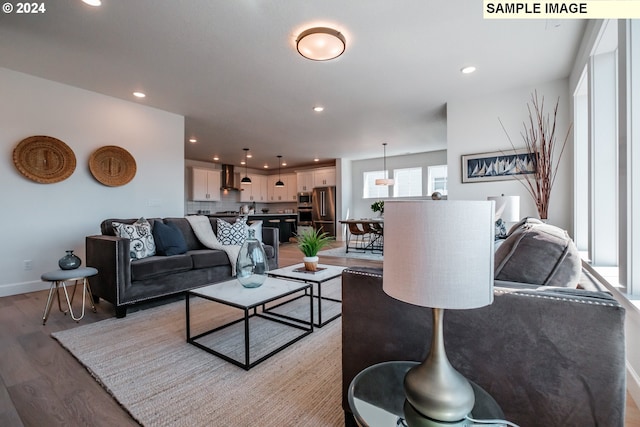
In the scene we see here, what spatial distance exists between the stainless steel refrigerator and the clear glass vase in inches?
264

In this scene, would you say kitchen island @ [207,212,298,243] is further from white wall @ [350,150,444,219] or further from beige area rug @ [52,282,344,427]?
beige area rug @ [52,282,344,427]

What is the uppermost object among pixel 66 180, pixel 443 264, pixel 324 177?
pixel 324 177

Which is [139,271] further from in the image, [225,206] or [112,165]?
[225,206]

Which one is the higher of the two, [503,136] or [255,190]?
[503,136]

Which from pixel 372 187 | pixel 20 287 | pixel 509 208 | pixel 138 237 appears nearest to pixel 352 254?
pixel 372 187

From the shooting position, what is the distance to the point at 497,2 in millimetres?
2217

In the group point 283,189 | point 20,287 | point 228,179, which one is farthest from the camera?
point 283,189

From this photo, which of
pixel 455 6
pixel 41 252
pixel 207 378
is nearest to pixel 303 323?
pixel 207 378

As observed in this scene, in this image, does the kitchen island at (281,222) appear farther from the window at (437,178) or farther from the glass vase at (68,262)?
the glass vase at (68,262)

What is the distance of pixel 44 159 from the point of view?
136 inches

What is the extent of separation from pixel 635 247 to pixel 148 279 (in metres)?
3.71

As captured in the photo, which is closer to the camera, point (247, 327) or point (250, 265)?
point (247, 327)

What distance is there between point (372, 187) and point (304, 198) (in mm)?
2336

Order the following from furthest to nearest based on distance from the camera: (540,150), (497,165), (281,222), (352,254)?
(281,222), (352,254), (497,165), (540,150)
